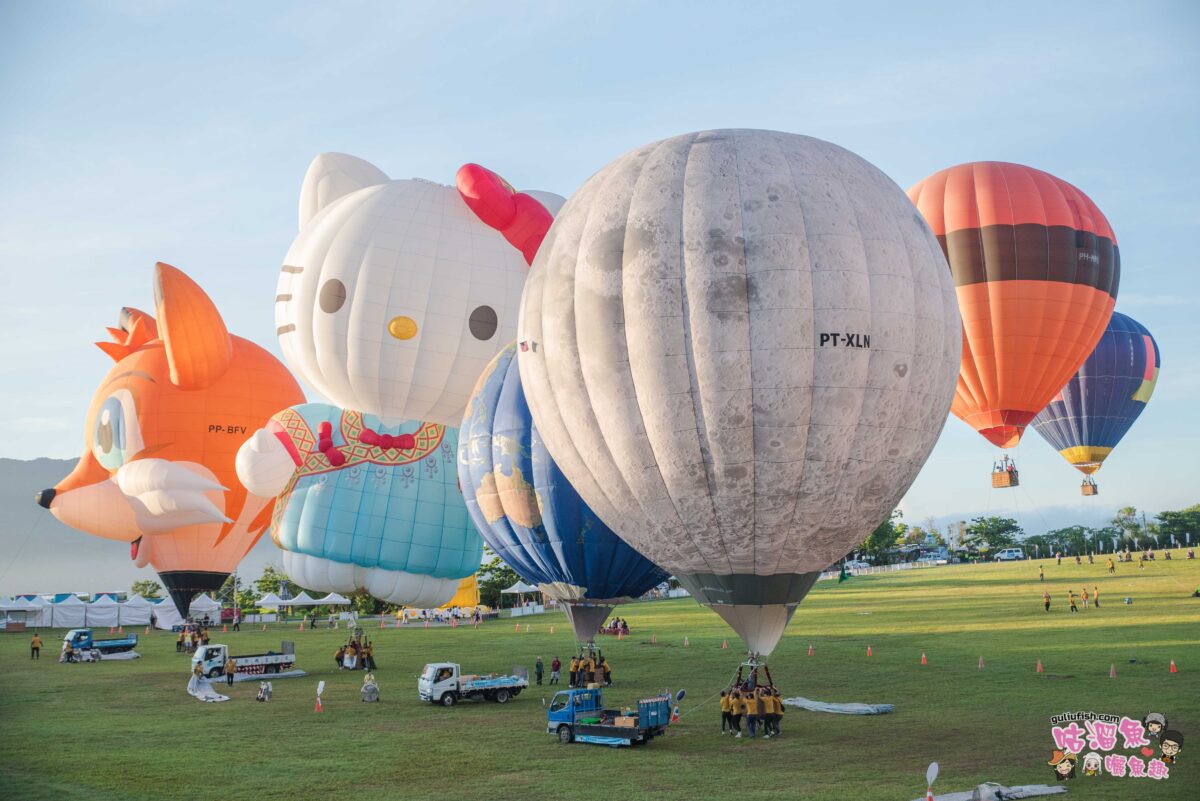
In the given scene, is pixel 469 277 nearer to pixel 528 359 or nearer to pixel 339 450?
pixel 339 450

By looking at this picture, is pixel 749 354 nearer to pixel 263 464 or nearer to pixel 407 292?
pixel 407 292

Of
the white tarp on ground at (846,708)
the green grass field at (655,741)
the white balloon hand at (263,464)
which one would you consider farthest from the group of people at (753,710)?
the white balloon hand at (263,464)

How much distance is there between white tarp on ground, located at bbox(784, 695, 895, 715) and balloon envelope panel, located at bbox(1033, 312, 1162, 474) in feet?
93.7

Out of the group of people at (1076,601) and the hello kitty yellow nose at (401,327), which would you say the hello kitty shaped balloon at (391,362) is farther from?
the group of people at (1076,601)

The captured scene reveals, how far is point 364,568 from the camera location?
29.1 m

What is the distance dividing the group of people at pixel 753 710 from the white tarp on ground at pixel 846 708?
1.88 meters

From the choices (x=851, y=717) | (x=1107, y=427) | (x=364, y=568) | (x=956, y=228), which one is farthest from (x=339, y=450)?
(x=1107, y=427)

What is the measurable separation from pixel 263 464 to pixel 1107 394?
35607 millimetres

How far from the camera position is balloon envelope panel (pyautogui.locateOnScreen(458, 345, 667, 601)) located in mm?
22609

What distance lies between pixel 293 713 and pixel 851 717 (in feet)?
36.4

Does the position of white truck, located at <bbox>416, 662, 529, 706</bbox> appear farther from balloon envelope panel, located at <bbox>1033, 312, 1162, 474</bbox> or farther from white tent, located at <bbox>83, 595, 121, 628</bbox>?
white tent, located at <bbox>83, 595, 121, 628</bbox>

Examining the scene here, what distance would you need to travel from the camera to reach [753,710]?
17.9 m

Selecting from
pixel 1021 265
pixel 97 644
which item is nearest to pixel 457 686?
pixel 97 644

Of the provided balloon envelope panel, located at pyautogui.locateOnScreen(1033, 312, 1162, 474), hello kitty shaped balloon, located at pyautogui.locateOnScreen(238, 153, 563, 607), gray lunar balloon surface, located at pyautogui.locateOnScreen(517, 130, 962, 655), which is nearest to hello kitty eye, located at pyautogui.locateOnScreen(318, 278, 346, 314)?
hello kitty shaped balloon, located at pyautogui.locateOnScreen(238, 153, 563, 607)
